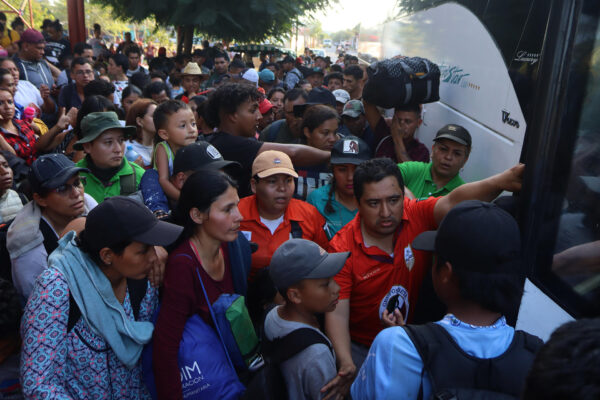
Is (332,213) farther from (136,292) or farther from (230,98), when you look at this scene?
(136,292)

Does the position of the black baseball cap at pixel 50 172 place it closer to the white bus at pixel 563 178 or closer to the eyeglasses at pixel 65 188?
the eyeglasses at pixel 65 188

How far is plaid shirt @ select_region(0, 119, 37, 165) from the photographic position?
449 cm

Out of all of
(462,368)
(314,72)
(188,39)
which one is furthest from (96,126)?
(188,39)

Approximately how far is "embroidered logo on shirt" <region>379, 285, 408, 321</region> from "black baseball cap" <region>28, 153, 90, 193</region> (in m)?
1.91

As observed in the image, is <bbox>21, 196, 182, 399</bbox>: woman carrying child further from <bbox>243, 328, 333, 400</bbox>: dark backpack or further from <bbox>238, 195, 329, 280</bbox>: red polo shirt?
<bbox>238, 195, 329, 280</bbox>: red polo shirt

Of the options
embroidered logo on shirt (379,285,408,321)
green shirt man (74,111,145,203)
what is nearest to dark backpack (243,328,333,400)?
embroidered logo on shirt (379,285,408,321)

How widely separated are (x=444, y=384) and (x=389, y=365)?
176 millimetres

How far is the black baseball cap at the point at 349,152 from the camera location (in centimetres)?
329

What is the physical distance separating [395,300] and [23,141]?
4.15 m

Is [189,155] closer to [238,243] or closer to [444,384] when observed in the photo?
[238,243]

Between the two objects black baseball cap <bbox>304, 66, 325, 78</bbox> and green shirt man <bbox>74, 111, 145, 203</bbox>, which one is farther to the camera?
black baseball cap <bbox>304, 66, 325, 78</bbox>

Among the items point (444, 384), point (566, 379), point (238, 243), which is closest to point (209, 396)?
point (238, 243)

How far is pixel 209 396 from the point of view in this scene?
7.07 feet

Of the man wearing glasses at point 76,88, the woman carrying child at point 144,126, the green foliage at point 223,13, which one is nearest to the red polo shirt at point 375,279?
the woman carrying child at point 144,126
